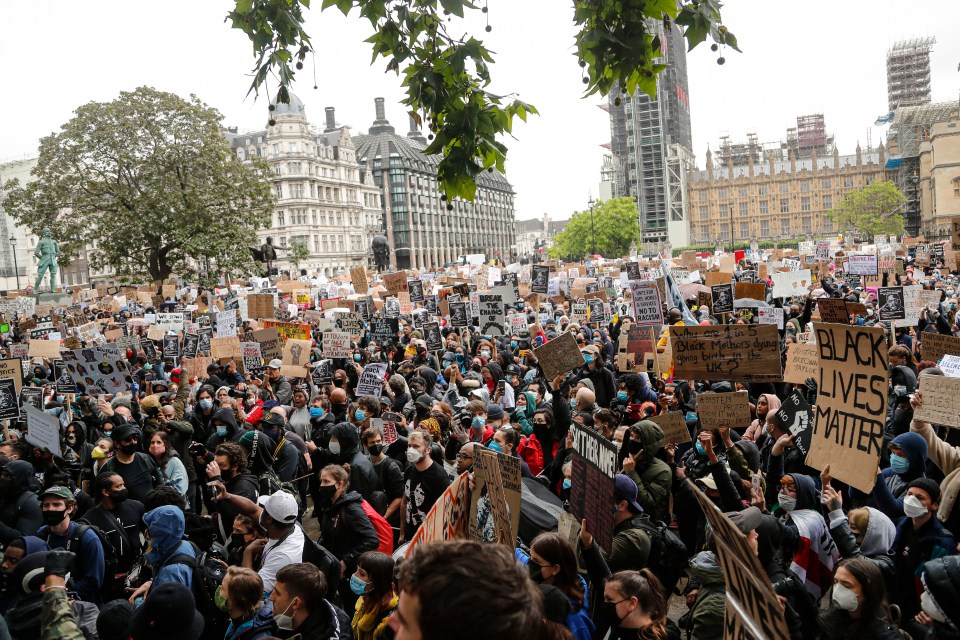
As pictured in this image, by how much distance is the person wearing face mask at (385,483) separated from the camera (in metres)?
5.81

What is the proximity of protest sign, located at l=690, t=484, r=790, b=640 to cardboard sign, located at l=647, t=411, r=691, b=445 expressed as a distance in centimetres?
362

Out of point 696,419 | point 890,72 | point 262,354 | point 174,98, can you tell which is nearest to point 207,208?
point 174,98

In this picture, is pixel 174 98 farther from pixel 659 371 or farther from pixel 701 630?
pixel 701 630

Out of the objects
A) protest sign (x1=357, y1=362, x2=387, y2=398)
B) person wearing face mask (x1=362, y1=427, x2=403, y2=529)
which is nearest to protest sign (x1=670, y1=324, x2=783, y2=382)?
person wearing face mask (x1=362, y1=427, x2=403, y2=529)

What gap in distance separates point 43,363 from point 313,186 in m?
67.8

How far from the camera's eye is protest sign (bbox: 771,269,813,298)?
17.1 metres

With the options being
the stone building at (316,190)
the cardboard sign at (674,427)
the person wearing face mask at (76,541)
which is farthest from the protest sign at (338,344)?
the stone building at (316,190)

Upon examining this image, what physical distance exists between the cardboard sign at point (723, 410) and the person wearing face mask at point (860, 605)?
2.35 m

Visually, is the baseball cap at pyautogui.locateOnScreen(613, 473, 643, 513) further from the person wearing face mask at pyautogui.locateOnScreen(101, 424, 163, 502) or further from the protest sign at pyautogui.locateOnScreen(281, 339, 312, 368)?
the protest sign at pyautogui.locateOnScreen(281, 339, 312, 368)

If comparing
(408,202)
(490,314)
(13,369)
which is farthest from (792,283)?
(408,202)

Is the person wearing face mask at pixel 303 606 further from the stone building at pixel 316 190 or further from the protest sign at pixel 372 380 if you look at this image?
the stone building at pixel 316 190

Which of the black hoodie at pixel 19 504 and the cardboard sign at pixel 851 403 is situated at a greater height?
the cardboard sign at pixel 851 403

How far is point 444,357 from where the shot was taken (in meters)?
12.9

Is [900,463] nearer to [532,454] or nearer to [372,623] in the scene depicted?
[532,454]
